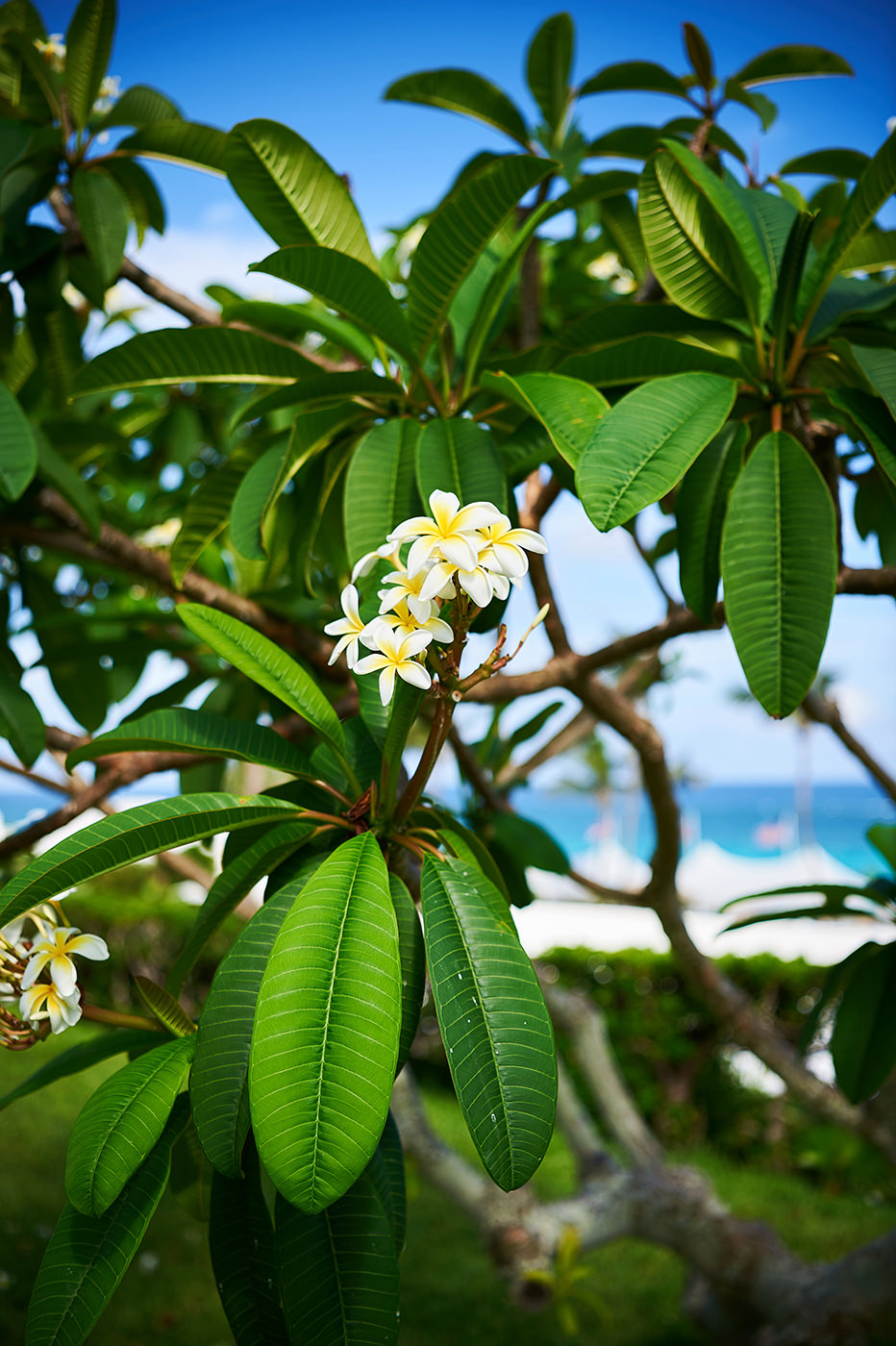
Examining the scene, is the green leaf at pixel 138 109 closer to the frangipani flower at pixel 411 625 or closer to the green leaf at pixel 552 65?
the green leaf at pixel 552 65

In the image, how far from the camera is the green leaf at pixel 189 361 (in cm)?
100

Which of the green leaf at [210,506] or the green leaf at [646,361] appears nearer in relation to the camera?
the green leaf at [646,361]

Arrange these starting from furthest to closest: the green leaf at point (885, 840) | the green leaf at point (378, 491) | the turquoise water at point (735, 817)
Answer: the turquoise water at point (735, 817) < the green leaf at point (885, 840) < the green leaf at point (378, 491)

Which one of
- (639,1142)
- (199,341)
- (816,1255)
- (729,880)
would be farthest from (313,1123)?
(729,880)

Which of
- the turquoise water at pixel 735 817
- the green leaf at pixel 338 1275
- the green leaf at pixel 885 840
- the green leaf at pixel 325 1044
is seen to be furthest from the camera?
the turquoise water at pixel 735 817

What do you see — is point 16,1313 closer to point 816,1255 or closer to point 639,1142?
point 639,1142

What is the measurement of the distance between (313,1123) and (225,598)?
3.17ft

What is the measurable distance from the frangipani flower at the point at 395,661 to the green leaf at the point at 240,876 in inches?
7.9

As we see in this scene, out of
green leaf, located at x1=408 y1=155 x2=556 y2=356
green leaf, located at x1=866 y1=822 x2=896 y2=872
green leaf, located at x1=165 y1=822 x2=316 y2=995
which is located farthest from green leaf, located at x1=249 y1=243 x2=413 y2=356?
green leaf, located at x1=866 y1=822 x2=896 y2=872

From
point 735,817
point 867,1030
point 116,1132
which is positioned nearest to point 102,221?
point 116,1132

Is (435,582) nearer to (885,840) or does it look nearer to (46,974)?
(46,974)

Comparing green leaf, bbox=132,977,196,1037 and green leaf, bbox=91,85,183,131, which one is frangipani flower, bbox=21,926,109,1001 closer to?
green leaf, bbox=132,977,196,1037

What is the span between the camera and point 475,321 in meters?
1.07

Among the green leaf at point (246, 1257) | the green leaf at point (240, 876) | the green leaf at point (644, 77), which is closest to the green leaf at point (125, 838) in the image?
the green leaf at point (240, 876)
